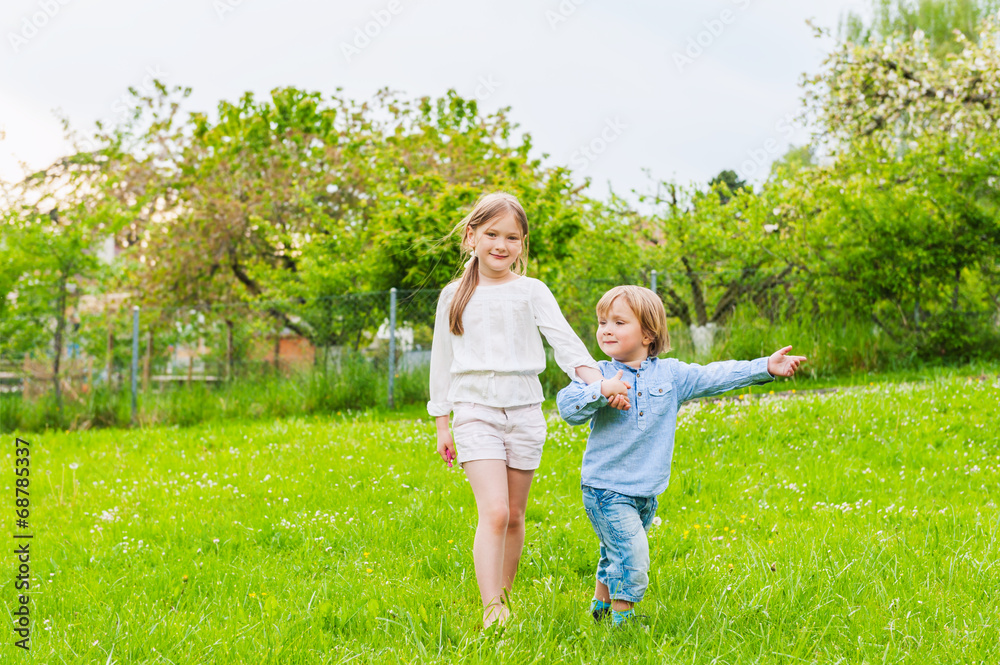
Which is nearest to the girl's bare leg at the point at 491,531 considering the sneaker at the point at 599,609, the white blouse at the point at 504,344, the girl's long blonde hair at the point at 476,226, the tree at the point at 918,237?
the white blouse at the point at 504,344

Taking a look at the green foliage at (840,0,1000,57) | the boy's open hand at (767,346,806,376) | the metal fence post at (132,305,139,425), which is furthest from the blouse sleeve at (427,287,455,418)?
the green foliage at (840,0,1000,57)

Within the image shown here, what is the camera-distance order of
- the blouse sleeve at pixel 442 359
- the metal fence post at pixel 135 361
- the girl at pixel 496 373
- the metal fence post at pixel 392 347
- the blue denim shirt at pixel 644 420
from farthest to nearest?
the metal fence post at pixel 135 361
the metal fence post at pixel 392 347
the blouse sleeve at pixel 442 359
the girl at pixel 496 373
the blue denim shirt at pixel 644 420

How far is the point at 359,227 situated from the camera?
534 inches

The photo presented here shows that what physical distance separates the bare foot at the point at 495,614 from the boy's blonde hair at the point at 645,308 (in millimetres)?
1168

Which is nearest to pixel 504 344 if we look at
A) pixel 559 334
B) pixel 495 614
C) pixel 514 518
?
pixel 559 334

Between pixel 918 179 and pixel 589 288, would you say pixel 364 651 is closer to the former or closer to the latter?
pixel 589 288

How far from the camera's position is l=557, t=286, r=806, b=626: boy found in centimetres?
292

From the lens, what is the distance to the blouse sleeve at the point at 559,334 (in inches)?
120

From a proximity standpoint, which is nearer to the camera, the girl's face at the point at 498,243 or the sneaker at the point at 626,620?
the sneaker at the point at 626,620

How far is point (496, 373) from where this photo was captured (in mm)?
3139

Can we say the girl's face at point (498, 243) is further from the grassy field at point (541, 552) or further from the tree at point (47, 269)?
the tree at point (47, 269)

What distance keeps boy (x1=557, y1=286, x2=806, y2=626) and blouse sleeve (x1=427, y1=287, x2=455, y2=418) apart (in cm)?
60

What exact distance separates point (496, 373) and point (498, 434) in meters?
0.24

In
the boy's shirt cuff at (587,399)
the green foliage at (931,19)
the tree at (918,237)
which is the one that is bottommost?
the boy's shirt cuff at (587,399)
